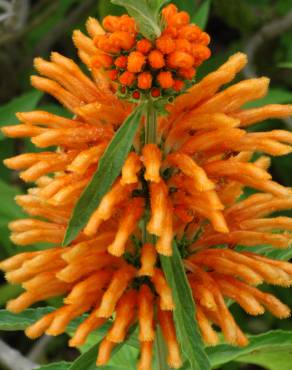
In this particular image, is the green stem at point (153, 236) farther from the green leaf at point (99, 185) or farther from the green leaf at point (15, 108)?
the green leaf at point (15, 108)

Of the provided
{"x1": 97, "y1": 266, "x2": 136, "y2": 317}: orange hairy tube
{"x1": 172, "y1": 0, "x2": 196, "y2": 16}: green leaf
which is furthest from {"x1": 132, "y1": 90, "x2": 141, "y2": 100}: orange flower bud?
{"x1": 172, "y1": 0, "x2": 196, "y2": 16}: green leaf

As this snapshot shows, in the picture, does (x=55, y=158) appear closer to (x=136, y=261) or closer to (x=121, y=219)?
(x=121, y=219)

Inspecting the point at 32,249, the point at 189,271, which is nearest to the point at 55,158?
the point at 189,271

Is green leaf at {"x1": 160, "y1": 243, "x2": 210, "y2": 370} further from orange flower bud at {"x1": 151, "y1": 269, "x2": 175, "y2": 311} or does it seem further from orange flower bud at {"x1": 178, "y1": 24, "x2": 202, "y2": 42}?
orange flower bud at {"x1": 178, "y1": 24, "x2": 202, "y2": 42}

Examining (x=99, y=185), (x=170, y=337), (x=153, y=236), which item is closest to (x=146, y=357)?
(x=170, y=337)

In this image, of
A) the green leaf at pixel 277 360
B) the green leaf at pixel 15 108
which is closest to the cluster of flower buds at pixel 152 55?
the green leaf at pixel 277 360

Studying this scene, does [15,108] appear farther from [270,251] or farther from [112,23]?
[112,23]
